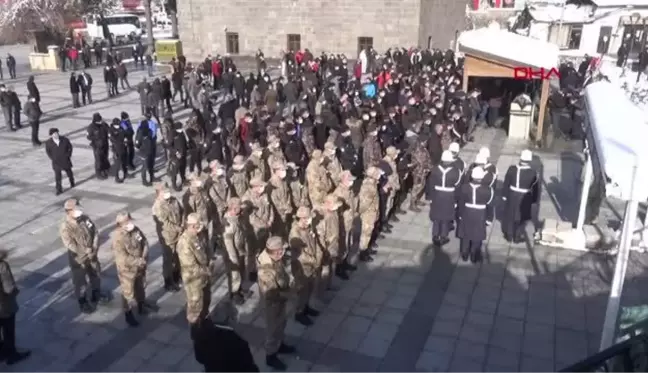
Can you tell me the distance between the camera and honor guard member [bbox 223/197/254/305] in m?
7.17

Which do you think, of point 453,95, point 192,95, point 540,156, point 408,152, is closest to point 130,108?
point 192,95

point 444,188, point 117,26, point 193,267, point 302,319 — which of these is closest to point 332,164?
point 444,188

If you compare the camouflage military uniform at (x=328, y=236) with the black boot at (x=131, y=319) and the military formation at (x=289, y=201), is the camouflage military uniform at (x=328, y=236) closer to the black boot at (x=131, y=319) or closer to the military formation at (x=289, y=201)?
the military formation at (x=289, y=201)

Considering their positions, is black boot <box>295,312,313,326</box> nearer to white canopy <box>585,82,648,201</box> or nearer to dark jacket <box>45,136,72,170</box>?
white canopy <box>585,82,648,201</box>

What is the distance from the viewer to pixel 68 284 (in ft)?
26.9

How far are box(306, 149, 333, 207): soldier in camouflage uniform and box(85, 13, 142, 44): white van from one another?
1589 inches

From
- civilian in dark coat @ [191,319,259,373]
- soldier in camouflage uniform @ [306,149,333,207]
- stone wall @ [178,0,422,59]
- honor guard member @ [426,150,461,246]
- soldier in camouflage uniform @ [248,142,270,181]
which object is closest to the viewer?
civilian in dark coat @ [191,319,259,373]

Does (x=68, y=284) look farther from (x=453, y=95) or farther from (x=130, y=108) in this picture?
(x=130, y=108)

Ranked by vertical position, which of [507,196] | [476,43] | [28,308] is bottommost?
[28,308]

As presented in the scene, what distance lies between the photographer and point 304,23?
1229 inches

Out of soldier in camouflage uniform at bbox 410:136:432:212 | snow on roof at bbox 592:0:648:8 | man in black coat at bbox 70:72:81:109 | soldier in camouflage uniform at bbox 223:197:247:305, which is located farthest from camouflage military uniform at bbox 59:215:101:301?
snow on roof at bbox 592:0:648:8

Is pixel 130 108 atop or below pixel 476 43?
below

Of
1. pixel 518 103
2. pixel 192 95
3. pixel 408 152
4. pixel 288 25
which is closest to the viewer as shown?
pixel 408 152

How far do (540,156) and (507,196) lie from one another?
629 cm
